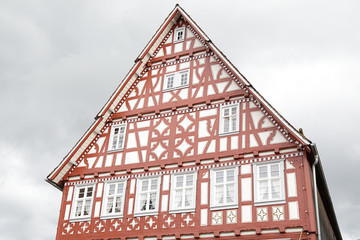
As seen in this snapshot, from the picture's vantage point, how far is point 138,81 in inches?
936

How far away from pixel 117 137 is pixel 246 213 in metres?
7.94

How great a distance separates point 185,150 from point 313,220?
250 inches

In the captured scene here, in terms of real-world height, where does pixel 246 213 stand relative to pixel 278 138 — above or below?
below

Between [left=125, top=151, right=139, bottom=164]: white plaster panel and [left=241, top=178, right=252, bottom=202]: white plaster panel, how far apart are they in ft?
17.8

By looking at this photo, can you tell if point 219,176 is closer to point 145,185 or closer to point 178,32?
point 145,185

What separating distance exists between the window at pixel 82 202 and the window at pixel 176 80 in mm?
6179

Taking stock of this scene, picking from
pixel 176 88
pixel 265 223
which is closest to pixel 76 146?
pixel 176 88

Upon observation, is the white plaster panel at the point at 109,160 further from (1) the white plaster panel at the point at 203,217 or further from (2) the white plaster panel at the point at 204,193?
(1) the white plaster panel at the point at 203,217

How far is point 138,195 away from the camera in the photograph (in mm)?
20562

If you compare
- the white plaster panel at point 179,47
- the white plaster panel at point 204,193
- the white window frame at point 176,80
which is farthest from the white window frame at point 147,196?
the white plaster panel at point 179,47

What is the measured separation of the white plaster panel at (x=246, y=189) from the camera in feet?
59.6

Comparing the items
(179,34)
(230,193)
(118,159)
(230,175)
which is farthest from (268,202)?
(179,34)

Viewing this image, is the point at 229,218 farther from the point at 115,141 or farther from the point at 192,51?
the point at 192,51

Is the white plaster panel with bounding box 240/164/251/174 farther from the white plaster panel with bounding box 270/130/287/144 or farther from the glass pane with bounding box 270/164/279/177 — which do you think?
the white plaster panel with bounding box 270/130/287/144
